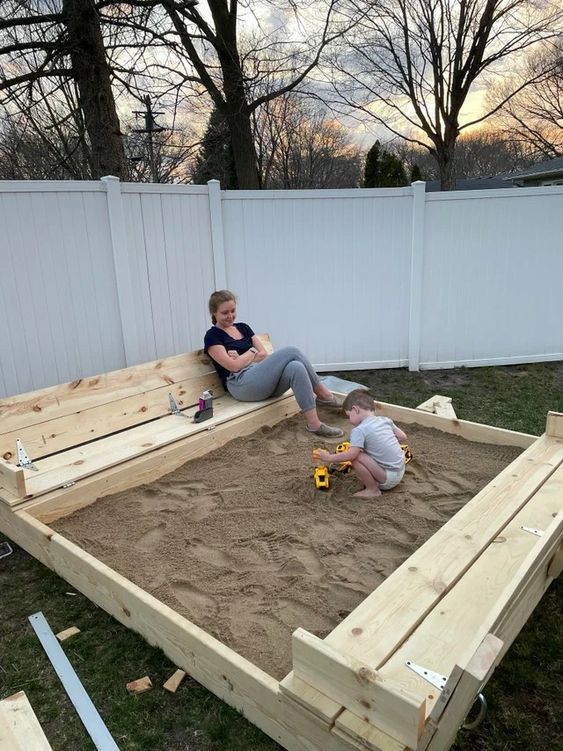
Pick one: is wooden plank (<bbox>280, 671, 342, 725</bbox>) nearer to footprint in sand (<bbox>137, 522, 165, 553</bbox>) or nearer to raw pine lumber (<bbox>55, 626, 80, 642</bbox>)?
raw pine lumber (<bbox>55, 626, 80, 642</bbox>)

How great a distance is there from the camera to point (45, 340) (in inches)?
185

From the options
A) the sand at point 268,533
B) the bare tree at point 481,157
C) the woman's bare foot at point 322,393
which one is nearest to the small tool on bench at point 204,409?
the sand at point 268,533

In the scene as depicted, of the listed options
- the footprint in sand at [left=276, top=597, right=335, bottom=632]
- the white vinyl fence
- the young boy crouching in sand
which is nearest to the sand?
the footprint in sand at [left=276, top=597, right=335, bottom=632]

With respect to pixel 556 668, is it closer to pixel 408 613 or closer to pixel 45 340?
pixel 408 613

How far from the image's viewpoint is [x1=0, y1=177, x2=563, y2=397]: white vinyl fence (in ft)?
15.3

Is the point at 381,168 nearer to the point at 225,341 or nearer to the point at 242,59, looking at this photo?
the point at 242,59

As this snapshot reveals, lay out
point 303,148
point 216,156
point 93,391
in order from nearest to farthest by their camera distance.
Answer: point 93,391 → point 216,156 → point 303,148

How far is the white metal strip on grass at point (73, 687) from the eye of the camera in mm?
1850

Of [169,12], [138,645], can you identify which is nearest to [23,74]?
[169,12]

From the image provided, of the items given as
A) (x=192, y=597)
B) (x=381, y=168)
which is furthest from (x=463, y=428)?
(x=381, y=168)

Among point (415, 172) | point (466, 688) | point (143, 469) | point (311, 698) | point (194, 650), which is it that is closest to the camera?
point (466, 688)

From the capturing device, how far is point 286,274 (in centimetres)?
607

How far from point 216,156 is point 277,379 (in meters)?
13.7

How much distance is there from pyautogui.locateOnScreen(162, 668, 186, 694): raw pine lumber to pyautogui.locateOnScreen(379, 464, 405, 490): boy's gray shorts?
156 cm
